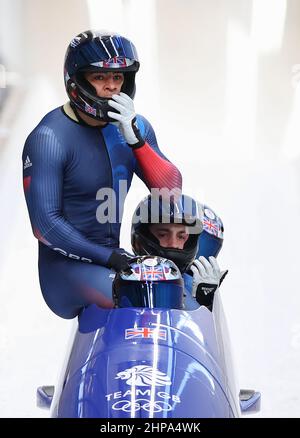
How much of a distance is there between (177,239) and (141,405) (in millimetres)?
1097

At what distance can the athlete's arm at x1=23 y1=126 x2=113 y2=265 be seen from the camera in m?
3.46

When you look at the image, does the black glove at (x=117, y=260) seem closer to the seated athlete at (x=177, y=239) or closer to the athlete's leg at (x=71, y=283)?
the athlete's leg at (x=71, y=283)

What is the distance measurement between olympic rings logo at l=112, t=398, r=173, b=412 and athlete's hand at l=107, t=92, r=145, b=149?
1193 mm

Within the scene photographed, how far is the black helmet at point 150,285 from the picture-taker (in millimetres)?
3014

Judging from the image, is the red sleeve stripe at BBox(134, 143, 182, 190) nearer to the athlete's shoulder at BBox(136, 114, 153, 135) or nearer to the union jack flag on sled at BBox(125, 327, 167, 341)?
the athlete's shoulder at BBox(136, 114, 153, 135)

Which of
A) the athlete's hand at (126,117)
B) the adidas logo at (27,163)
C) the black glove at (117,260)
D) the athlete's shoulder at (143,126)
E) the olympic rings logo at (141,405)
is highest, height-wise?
the athlete's shoulder at (143,126)

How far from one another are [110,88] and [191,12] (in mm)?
4778

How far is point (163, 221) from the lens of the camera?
142 inches

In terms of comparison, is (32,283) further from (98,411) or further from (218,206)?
(98,411)

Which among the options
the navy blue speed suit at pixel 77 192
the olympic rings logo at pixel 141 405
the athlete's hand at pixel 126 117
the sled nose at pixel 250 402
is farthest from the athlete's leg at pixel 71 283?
the olympic rings logo at pixel 141 405

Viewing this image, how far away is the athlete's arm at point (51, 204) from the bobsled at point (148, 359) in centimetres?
28

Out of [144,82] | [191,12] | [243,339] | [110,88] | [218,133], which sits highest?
[191,12]

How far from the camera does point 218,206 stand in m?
5.78
